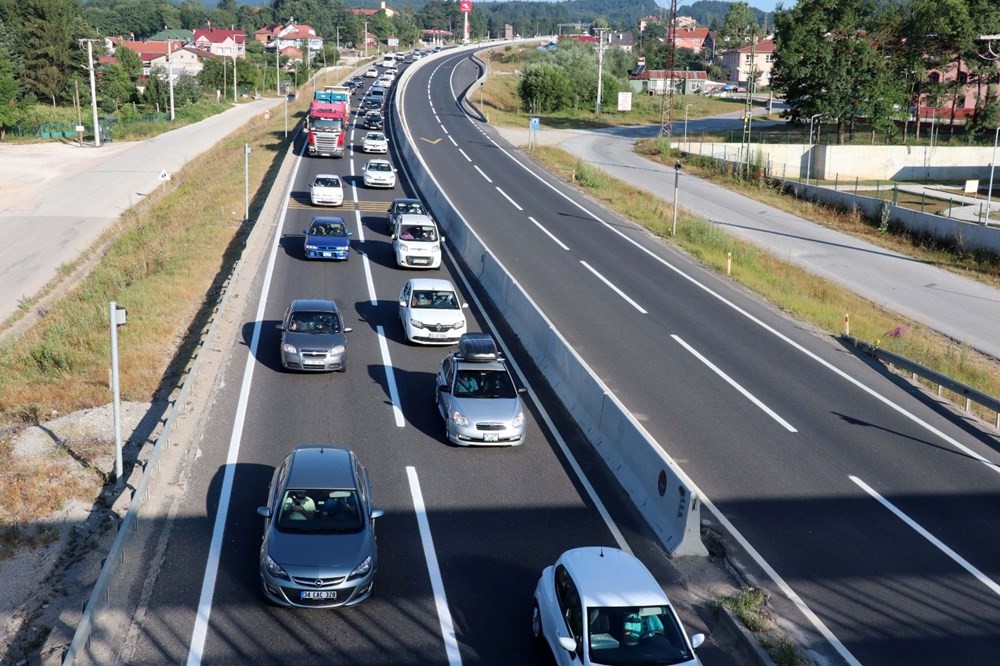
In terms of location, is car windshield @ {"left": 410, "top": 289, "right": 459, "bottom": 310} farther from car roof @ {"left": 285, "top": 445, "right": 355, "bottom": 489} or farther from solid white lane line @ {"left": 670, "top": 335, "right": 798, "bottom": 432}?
car roof @ {"left": 285, "top": 445, "right": 355, "bottom": 489}

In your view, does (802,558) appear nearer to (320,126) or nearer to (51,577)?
(51,577)

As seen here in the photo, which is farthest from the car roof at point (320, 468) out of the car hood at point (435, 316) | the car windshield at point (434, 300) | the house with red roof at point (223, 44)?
the house with red roof at point (223, 44)

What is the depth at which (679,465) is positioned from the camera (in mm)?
17906

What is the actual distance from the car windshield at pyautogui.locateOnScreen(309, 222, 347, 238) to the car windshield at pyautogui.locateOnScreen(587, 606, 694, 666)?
80.2 feet

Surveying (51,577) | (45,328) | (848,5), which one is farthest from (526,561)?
(848,5)

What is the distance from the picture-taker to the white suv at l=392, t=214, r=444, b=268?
32125 millimetres

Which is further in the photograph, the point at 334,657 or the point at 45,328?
the point at 45,328

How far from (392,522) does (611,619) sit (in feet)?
17.8

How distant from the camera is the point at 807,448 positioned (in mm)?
18812

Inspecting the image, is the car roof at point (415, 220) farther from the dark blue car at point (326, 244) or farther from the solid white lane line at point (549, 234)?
the solid white lane line at point (549, 234)

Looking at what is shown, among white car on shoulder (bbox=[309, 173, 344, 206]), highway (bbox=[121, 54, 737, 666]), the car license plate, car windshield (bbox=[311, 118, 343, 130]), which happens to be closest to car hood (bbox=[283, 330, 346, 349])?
highway (bbox=[121, 54, 737, 666])

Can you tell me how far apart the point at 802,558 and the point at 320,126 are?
148 ft

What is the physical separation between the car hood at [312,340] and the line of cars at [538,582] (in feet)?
0.08

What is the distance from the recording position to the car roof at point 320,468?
13828 millimetres
